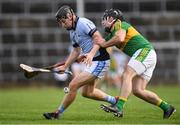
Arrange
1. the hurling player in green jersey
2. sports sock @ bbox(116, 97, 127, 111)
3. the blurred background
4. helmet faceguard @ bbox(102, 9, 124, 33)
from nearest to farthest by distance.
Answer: sports sock @ bbox(116, 97, 127, 111) < the hurling player in green jersey < helmet faceguard @ bbox(102, 9, 124, 33) < the blurred background

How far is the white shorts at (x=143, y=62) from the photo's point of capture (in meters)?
14.2

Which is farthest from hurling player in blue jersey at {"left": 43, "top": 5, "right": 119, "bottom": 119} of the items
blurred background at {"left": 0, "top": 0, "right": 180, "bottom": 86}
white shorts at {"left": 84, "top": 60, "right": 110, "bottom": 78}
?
blurred background at {"left": 0, "top": 0, "right": 180, "bottom": 86}

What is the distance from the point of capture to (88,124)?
42.0 feet

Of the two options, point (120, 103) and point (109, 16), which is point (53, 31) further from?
point (120, 103)

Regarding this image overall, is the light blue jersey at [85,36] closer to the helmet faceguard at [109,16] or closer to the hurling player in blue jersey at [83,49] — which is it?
the hurling player in blue jersey at [83,49]

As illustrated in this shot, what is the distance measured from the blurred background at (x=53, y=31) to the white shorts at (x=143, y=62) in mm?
19160

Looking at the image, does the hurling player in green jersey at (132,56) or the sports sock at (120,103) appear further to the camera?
the hurling player in green jersey at (132,56)

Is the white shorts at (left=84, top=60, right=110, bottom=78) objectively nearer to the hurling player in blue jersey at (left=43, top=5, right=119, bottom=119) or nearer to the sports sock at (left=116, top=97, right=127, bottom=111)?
the hurling player in blue jersey at (left=43, top=5, right=119, bottom=119)

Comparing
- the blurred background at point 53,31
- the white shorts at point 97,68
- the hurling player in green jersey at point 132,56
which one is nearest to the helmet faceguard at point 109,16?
the hurling player in green jersey at point 132,56

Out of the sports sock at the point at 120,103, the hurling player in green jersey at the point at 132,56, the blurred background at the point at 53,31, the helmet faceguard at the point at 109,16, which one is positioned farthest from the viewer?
the blurred background at the point at 53,31

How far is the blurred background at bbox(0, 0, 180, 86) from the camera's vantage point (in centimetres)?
3394

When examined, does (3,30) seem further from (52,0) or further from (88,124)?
(88,124)

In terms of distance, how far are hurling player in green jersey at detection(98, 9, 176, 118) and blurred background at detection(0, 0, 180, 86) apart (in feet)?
62.7

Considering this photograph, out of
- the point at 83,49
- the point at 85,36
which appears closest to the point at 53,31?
the point at 83,49
